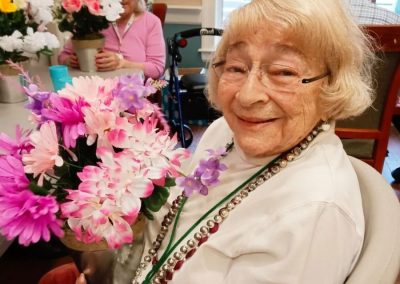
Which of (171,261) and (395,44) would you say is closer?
(171,261)

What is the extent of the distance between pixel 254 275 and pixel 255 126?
314mm

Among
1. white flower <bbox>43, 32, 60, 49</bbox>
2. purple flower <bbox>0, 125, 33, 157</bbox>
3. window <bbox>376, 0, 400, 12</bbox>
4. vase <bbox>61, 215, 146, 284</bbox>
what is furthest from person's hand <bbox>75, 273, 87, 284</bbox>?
window <bbox>376, 0, 400, 12</bbox>

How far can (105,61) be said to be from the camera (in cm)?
217

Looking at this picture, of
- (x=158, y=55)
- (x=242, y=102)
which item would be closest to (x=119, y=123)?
(x=242, y=102)

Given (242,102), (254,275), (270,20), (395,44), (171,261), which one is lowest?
(171,261)

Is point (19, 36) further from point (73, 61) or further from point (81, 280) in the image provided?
point (81, 280)

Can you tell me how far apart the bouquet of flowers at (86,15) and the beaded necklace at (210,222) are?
126cm

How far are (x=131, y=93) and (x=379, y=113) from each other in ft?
5.63

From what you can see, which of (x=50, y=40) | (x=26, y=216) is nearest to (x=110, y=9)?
(x=50, y=40)

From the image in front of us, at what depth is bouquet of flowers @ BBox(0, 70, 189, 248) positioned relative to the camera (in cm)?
65

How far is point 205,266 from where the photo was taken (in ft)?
2.93

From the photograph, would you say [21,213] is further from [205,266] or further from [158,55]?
[158,55]

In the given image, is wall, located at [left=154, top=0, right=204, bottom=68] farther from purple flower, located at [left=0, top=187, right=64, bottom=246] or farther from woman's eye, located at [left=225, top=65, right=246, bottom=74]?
purple flower, located at [left=0, top=187, right=64, bottom=246]

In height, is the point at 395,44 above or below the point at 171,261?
above
